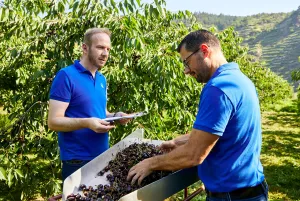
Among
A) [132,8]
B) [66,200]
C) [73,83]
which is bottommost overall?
[66,200]

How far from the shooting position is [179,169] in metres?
1.97

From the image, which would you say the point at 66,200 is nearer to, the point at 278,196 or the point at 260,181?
the point at 260,181

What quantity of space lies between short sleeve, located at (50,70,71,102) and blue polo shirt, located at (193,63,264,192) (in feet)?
3.38

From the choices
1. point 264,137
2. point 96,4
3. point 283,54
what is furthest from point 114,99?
point 283,54

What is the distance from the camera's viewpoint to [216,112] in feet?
5.54

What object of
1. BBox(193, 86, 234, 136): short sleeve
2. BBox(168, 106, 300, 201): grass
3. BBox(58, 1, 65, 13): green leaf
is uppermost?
BBox(58, 1, 65, 13): green leaf

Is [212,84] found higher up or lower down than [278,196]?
higher up

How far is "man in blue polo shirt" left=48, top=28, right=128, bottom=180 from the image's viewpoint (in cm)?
234

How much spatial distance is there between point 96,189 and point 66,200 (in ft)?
0.67

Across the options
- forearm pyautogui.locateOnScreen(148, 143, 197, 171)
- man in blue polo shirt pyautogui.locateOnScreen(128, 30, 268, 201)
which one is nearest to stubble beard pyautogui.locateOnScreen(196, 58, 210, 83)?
man in blue polo shirt pyautogui.locateOnScreen(128, 30, 268, 201)

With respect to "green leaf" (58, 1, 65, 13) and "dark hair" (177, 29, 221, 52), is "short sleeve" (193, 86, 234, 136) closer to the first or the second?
"dark hair" (177, 29, 221, 52)

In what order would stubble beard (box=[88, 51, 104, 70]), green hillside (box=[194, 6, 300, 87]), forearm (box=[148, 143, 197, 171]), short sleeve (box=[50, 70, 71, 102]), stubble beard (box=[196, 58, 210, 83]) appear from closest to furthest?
1. forearm (box=[148, 143, 197, 171])
2. stubble beard (box=[196, 58, 210, 83])
3. short sleeve (box=[50, 70, 71, 102])
4. stubble beard (box=[88, 51, 104, 70])
5. green hillside (box=[194, 6, 300, 87])

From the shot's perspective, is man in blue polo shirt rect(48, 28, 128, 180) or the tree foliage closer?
man in blue polo shirt rect(48, 28, 128, 180)

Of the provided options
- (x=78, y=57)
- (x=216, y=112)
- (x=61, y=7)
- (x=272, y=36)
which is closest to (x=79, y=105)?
(x=216, y=112)
